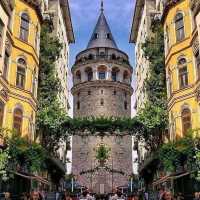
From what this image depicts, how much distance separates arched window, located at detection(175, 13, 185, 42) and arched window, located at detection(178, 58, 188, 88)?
1.75 m

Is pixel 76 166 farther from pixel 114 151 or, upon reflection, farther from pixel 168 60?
pixel 168 60

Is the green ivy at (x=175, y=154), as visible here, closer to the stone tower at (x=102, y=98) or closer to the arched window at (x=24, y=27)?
the arched window at (x=24, y=27)

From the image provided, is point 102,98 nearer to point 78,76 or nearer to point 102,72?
point 102,72

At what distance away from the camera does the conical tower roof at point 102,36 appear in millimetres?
66562

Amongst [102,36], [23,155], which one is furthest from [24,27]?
[102,36]

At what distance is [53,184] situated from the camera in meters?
41.3

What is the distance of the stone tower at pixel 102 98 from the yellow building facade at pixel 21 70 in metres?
29.1

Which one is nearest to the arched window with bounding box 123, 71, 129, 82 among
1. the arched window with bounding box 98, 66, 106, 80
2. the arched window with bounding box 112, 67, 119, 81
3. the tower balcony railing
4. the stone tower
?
the stone tower

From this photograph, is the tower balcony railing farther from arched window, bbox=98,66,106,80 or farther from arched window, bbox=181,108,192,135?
arched window, bbox=181,108,192,135

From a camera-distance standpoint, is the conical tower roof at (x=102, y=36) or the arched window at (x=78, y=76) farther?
the conical tower roof at (x=102, y=36)

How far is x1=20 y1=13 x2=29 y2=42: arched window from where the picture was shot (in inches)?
1108

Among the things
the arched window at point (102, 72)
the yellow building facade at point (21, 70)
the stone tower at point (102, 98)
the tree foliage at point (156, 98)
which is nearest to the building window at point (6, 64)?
the yellow building facade at point (21, 70)

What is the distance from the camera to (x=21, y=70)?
2728 cm

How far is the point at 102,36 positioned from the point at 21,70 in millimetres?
42731
